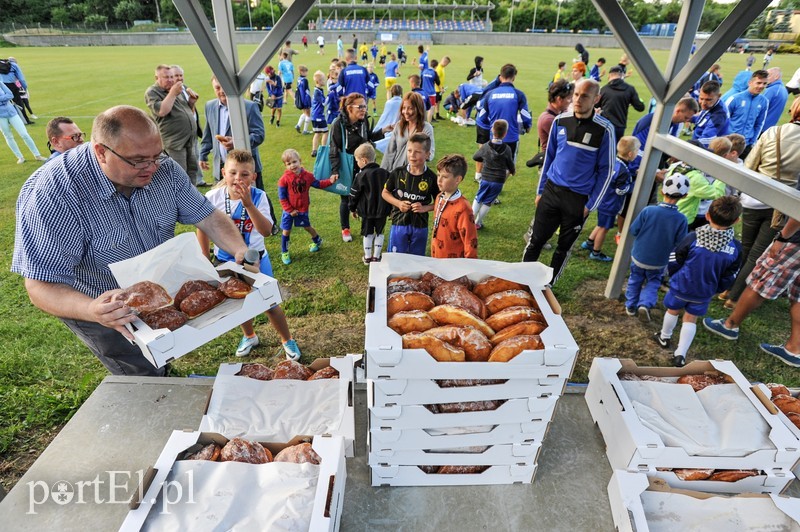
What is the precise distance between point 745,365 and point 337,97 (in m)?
9.95

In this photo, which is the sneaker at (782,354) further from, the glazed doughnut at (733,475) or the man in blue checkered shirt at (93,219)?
the man in blue checkered shirt at (93,219)

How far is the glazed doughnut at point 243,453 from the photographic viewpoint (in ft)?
6.10

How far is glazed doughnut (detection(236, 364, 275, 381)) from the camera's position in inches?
98.6

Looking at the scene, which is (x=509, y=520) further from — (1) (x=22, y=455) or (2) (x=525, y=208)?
(2) (x=525, y=208)

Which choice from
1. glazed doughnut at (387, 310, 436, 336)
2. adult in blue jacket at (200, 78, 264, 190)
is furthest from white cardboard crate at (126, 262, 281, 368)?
adult in blue jacket at (200, 78, 264, 190)

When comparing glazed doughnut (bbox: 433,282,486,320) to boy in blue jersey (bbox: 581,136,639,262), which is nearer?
glazed doughnut (bbox: 433,282,486,320)

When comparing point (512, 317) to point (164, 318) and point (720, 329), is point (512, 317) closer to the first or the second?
point (164, 318)

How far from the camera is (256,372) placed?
2.53m

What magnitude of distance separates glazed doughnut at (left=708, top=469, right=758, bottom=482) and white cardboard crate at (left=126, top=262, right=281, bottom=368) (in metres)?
2.41

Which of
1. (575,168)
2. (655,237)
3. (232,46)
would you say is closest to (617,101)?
(575,168)

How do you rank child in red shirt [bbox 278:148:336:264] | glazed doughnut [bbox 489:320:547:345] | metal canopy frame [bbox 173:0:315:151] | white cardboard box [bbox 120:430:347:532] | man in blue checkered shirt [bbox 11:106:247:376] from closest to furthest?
1. white cardboard box [bbox 120:430:347:532]
2. glazed doughnut [bbox 489:320:547:345]
3. man in blue checkered shirt [bbox 11:106:247:376]
4. metal canopy frame [bbox 173:0:315:151]
5. child in red shirt [bbox 278:148:336:264]

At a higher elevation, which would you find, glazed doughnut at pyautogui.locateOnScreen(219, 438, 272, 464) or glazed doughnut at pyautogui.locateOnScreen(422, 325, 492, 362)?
glazed doughnut at pyautogui.locateOnScreen(422, 325, 492, 362)

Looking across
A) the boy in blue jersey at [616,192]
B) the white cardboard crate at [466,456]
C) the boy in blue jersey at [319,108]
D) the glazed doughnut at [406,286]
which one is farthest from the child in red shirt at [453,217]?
the boy in blue jersey at [319,108]

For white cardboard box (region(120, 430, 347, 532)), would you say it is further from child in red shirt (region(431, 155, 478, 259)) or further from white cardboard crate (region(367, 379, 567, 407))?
child in red shirt (region(431, 155, 478, 259))
